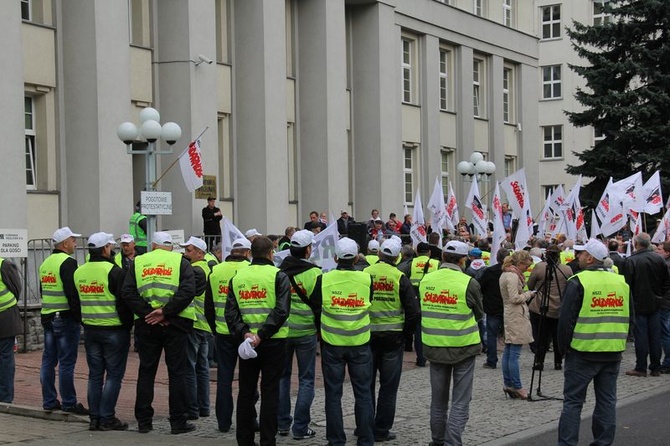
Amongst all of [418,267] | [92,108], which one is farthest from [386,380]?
[92,108]

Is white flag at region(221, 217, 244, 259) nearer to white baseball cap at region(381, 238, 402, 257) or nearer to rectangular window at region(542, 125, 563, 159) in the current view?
white baseball cap at region(381, 238, 402, 257)

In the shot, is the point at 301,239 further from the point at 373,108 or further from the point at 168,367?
the point at 373,108

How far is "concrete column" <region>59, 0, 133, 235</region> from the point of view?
2378cm

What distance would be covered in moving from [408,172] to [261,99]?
9.86 m

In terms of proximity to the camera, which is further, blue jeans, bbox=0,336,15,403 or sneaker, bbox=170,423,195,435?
blue jeans, bbox=0,336,15,403

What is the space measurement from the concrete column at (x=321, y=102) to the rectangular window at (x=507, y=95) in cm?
1400

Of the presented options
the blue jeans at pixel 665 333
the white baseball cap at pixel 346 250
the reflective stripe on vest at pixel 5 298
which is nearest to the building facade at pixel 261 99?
the reflective stripe on vest at pixel 5 298

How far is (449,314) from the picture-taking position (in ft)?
34.9

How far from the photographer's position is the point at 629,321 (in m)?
10.6

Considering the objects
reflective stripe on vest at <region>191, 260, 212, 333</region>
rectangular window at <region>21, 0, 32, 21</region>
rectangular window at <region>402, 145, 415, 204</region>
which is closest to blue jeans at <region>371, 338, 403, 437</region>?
reflective stripe on vest at <region>191, 260, 212, 333</region>

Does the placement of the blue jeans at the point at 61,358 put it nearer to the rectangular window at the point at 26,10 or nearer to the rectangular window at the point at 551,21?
the rectangular window at the point at 26,10

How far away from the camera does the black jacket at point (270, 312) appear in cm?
1048

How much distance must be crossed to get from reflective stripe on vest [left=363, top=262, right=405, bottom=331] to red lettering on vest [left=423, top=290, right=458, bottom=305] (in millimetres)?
513

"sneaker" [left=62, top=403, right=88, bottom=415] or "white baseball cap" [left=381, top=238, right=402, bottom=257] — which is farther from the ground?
"white baseball cap" [left=381, top=238, right=402, bottom=257]
